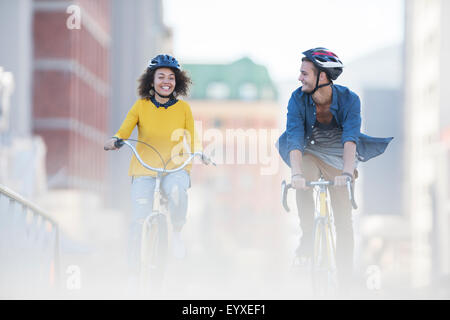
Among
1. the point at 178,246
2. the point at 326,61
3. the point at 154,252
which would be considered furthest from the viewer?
the point at 178,246

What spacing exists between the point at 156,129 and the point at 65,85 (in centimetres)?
3322

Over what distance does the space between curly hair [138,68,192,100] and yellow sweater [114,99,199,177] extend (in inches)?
2.4

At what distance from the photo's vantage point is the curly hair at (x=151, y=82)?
6.91 m

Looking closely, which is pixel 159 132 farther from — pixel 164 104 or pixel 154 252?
pixel 154 252

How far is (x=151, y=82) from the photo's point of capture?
6.94 m

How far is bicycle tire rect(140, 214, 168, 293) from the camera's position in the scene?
670 cm

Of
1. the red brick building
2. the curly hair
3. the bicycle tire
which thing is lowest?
the bicycle tire

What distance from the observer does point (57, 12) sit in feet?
124

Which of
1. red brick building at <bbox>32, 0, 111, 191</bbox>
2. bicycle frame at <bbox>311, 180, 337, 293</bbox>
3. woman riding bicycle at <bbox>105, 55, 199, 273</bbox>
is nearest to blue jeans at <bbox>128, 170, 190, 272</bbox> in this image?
woman riding bicycle at <bbox>105, 55, 199, 273</bbox>

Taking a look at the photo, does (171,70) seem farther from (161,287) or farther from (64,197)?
(64,197)

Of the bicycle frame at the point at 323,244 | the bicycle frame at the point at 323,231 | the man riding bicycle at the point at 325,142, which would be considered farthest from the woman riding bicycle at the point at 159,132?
the bicycle frame at the point at 323,244

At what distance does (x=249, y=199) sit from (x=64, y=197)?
57.3 m

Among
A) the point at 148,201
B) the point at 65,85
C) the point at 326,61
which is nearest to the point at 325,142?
the point at 326,61

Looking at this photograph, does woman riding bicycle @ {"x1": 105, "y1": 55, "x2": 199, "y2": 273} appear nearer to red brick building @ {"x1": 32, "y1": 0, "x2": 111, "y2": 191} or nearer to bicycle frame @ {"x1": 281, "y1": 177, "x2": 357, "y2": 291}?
bicycle frame @ {"x1": 281, "y1": 177, "x2": 357, "y2": 291}
